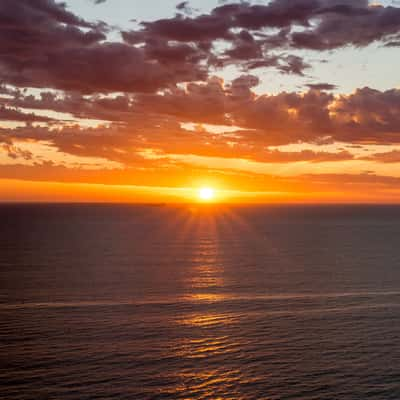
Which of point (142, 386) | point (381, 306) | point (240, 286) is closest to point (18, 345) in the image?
point (142, 386)

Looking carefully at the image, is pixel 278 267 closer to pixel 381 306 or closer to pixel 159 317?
pixel 381 306

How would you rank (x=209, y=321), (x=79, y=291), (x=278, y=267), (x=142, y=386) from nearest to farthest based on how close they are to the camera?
(x=142, y=386)
(x=209, y=321)
(x=79, y=291)
(x=278, y=267)

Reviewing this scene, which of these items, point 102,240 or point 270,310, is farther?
point 102,240

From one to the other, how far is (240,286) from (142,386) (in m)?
51.2

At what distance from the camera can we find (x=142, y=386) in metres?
46.8

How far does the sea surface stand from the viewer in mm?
47188

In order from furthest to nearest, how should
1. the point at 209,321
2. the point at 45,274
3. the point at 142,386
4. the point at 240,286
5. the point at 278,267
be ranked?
1. the point at 278,267
2. the point at 45,274
3. the point at 240,286
4. the point at 209,321
5. the point at 142,386

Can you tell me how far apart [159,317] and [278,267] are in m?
55.6

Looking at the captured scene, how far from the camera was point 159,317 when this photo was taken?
72.2m

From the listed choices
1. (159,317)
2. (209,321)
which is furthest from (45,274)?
(209,321)

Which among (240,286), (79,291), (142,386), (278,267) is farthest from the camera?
(278,267)

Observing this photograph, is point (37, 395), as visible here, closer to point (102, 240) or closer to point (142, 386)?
point (142, 386)

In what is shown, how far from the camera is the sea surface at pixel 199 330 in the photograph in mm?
47188

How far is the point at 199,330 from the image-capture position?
215 feet
